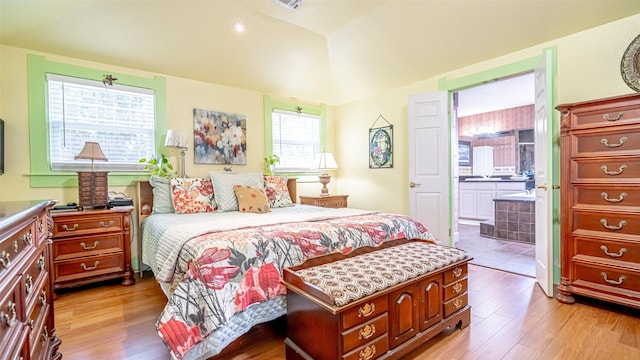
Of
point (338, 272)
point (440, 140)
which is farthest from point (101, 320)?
point (440, 140)

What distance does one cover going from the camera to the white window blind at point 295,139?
4.37m

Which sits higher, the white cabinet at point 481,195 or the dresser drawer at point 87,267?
the white cabinet at point 481,195

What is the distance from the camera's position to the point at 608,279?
2107mm

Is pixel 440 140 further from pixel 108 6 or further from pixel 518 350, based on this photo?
pixel 108 6

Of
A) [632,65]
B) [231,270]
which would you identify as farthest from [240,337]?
[632,65]

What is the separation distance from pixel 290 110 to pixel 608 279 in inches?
153

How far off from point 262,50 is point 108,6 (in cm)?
144

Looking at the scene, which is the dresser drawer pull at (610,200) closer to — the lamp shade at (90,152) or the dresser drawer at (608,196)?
the dresser drawer at (608,196)

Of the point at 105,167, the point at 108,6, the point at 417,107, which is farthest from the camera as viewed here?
the point at 417,107

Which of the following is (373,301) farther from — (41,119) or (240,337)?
(41,119)

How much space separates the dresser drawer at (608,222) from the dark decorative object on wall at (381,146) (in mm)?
2233

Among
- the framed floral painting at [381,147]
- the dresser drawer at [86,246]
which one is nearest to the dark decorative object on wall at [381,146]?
the framed floral painting at [381,147]

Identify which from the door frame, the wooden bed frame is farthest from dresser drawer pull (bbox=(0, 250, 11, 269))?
the door frame

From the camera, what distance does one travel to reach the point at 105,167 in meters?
3.06
